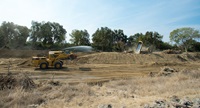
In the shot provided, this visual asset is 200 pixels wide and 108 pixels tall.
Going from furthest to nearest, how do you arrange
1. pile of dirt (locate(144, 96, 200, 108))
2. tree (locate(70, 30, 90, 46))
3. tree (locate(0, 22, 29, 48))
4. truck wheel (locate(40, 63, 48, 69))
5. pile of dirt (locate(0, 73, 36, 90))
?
tree (locate(70, 30, 90, 46)), tree (locate(0, 22, 29, 48)), truck wheel (locate(40, 63, 48, 69)), pile of dirt (locate(0, 73, 36, 90)), pile of dirt (locate(144, 96, 200, 108))

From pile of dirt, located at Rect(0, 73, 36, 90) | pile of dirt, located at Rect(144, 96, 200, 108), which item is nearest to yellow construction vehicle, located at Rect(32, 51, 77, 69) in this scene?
pile of dirt, located at Rect(0, 73, 36, 90)

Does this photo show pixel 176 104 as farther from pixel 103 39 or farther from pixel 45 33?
pixel 45 33

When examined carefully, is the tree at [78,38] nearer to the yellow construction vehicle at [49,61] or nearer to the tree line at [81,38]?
the tree line at [81,38]

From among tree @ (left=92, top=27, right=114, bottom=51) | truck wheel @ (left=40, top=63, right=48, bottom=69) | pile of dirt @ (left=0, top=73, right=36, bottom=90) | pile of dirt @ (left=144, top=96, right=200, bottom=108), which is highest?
tree @ (left=92, top=27, right=114, bottom=51)

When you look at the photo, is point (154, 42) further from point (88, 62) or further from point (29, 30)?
point (29, 30)

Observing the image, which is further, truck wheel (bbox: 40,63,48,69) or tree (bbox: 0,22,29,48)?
tree (bbox: 0,22,29,48)

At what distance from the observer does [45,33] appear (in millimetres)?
51750

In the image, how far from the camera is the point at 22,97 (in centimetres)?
834

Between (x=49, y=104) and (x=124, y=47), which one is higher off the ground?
(x=124, y=47)

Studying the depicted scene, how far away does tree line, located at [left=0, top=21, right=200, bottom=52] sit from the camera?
158ft

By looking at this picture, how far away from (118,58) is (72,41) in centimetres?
3063

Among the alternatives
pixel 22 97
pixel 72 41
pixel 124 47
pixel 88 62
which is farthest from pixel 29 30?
pixel 22 97

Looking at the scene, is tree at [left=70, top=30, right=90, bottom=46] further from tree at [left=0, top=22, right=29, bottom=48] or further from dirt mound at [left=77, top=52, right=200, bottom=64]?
dirt mound at [left=77, top=52, right=200, bottom=64]

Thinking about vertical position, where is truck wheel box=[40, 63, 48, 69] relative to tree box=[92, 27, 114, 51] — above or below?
below
